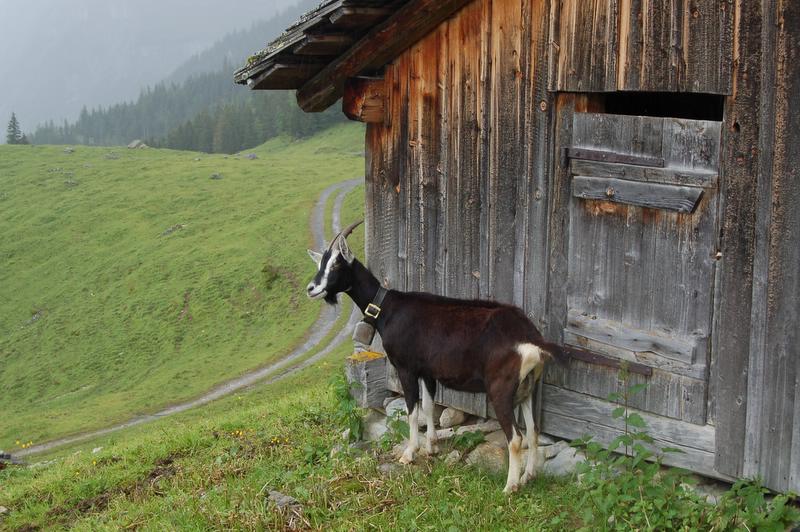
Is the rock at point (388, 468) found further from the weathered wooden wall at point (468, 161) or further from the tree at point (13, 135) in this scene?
the tree at point (13, 135)

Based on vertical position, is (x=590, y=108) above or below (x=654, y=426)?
above

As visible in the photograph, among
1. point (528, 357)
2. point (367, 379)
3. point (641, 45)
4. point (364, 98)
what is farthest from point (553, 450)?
point (364, 98)

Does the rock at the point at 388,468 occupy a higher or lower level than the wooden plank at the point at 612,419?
lower

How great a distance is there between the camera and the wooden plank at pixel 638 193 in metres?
7.15

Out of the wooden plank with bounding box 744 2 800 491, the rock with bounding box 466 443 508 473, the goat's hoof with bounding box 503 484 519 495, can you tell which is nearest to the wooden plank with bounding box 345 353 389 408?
the rock with bounding box 466 443 508 473

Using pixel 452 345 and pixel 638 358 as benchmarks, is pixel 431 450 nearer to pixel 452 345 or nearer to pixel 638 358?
pixel 452 345

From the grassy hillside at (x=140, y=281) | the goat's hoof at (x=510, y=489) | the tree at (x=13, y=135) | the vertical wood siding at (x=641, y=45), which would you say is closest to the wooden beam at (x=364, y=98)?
the vertical wood siding at (x=641, y=45)

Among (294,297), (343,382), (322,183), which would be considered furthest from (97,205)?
(343,382)

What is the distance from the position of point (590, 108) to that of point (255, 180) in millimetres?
67218

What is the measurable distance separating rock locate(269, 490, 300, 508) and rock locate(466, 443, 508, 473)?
1.88 metres

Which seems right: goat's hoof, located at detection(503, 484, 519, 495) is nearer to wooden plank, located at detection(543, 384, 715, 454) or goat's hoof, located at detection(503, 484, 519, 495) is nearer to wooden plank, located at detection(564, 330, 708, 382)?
wooden plank, located at detection(543, 384, 715, 454)

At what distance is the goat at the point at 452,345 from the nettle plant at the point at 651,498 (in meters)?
0.75

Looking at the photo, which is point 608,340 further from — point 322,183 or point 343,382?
point 322,183

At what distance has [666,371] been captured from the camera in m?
7.46
